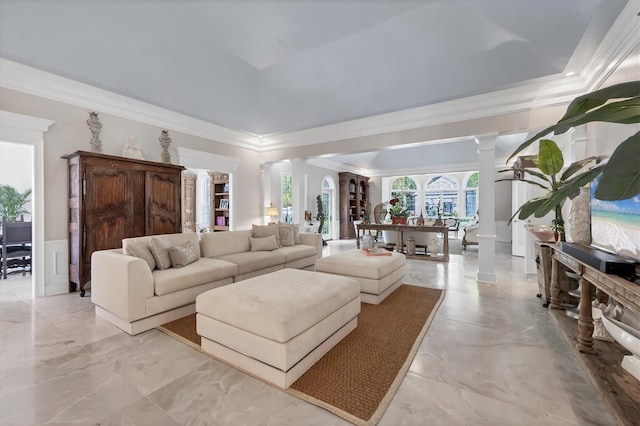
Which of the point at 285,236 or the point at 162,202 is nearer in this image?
the point at 162,202

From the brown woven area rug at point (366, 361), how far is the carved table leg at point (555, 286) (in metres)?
1.19

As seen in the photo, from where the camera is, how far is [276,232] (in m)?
4.87

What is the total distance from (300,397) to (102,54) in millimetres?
4403

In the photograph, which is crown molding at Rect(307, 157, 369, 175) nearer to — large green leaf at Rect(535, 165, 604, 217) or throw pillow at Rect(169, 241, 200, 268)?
throw pillow at Rect(169, 241, 200, 268)

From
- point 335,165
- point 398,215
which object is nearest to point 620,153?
point 398,215

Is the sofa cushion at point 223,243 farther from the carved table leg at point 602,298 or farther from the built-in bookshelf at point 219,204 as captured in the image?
the carved table leg at point 602,298

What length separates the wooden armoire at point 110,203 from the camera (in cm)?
356

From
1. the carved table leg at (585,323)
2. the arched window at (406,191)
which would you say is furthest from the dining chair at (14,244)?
the arched window at (406,191)

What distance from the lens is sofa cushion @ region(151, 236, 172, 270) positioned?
3045 millimetres

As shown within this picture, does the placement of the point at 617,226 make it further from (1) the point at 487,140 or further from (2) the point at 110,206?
(2) the point at 110,206

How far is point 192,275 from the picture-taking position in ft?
9.66

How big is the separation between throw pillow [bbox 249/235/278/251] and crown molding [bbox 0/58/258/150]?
255cm

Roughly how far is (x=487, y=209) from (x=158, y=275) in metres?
4.63

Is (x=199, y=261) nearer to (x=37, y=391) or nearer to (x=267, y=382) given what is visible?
(x=37, y=391)
